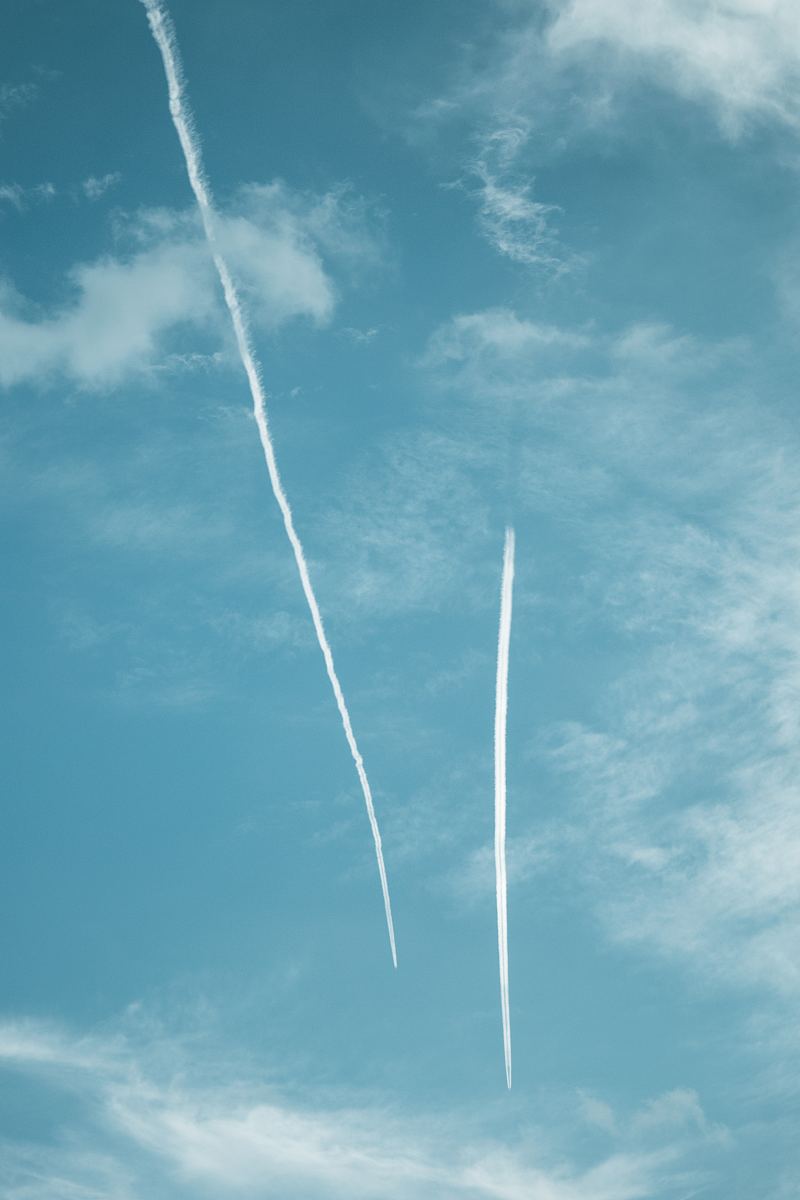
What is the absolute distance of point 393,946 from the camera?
104 meters

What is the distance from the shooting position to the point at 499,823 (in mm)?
102438

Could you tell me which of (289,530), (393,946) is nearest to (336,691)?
(289,530)

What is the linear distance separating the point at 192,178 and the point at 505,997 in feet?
191

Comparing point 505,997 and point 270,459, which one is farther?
point 505,997

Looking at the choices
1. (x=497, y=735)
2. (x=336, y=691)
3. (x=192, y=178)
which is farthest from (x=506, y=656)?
(x=192, y=178)

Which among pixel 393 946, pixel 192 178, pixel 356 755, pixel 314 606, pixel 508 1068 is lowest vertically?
pixel 508 1068

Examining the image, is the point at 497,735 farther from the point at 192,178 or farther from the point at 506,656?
the point at 192,178

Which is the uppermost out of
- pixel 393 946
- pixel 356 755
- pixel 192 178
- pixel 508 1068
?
pixel 192 178

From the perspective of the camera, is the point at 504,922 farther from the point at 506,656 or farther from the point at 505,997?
the point at 506,656

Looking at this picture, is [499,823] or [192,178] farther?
[499,823]

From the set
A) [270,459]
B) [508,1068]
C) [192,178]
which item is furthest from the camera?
[508,1068]

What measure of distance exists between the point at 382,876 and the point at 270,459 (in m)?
29.3

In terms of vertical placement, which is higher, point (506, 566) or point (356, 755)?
point (506, 566)

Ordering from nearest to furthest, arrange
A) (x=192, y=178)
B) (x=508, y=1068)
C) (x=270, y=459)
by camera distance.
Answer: (x=192, y=178)
(x=270, y=459)
(x=508, y=1068)
